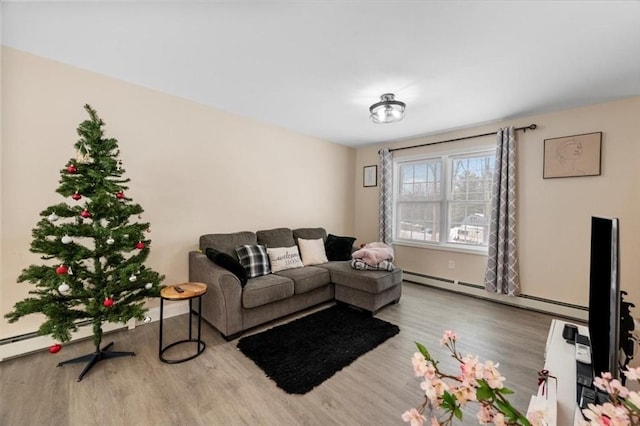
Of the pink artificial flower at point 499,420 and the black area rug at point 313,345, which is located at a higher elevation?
the pink artificial flower at point 499,420

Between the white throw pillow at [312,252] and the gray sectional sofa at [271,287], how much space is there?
97mm

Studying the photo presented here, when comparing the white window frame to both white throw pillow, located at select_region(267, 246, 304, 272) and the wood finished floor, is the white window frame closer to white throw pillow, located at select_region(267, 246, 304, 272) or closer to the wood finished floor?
the wood finished floor

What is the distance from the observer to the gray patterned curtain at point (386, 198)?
4.54m

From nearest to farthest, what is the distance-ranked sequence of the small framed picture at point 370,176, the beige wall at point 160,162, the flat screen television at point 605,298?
the flat screen television at point 605,298 → the beige wall at point 160,162 → the small framed picture at point 370,176

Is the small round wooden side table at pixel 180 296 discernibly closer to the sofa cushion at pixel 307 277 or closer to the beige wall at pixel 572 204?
the sofa cushion at pixel 307 277

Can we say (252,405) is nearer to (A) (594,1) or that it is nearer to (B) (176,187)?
(B) (176,187)

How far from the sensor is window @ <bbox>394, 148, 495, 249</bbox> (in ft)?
12.3

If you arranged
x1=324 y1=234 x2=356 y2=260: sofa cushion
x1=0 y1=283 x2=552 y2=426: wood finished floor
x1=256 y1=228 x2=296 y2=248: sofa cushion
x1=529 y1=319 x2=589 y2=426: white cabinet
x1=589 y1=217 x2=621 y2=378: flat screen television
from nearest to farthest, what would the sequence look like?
x1=589 y1=217 x2=621 y2=378: flat screen television
x1=529 y1=319 x2=589 y2=426: white cabinet
x1=0 y1=283 x2=552 y2=426: wood finished floor
x1=256 y1=228 x2=296 y2=248: sofa cushion
x1=324 y1=234 x2=356 y2=260: sofa cushion

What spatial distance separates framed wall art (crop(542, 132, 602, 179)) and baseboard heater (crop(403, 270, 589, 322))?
1.49m

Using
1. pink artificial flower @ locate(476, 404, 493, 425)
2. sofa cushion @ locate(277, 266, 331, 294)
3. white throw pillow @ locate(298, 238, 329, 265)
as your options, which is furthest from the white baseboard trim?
pink artificial flower @ locate(476, 404, 493, 425)

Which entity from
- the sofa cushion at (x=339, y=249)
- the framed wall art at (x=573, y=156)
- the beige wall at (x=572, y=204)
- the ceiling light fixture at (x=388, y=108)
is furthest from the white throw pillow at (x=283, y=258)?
the framed wall art at (x=573, y=156)

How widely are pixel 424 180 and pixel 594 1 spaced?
2912 mm

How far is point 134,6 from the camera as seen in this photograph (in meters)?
1.63

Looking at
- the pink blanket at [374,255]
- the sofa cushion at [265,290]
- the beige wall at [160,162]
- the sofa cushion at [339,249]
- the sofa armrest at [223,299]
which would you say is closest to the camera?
the beige wall at [160,162]
